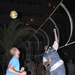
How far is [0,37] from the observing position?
1185cm

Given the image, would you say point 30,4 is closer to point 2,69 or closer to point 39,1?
point 39,1

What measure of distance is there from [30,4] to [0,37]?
915 centimetres

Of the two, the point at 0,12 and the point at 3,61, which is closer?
the point at 3,61

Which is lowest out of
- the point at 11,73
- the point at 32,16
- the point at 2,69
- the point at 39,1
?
the point at 2,69

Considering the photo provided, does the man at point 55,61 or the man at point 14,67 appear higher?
the man at point 14,67

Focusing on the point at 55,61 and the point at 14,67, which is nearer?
the point at 14,67

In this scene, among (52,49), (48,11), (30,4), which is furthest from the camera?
(30,4)

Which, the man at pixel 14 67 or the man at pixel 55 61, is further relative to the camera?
the man at pixel 55 61

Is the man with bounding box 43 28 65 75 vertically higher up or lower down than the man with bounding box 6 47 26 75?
lower down

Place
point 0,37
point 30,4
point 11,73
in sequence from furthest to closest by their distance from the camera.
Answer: point 30,4, point 0,37, point 11,73

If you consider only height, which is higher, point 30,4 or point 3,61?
point 30,4

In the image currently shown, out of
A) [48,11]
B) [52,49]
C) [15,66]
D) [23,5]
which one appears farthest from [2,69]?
[23,5]

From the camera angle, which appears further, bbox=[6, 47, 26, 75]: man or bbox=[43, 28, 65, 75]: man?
bbox=[43, 28, 65, 75]: man

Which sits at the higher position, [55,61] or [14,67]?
[14,67]
